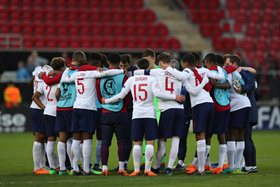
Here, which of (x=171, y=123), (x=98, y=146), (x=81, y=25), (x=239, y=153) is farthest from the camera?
(x=81, y=25)

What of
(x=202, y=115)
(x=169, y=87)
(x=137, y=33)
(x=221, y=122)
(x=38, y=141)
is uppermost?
(x=137, y=33)

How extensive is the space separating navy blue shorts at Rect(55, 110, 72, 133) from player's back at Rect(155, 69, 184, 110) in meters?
1.69

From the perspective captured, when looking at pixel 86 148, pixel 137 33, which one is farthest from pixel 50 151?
pixel 137 33

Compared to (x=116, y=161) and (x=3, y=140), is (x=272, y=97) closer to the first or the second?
(x=3, y=140)

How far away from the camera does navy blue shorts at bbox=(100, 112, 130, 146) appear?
652 inches

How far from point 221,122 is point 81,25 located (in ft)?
68.5

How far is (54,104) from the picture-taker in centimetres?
1739

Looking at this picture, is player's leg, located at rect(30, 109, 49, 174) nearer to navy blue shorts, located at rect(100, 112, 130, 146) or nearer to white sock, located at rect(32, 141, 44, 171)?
white sock, located at rect(32, 141, 44, 171)

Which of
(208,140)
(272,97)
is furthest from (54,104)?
(272,97)

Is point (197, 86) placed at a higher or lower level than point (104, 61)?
lower

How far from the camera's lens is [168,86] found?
16.5 m

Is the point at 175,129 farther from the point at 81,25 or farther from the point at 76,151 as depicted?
the point at 81,25

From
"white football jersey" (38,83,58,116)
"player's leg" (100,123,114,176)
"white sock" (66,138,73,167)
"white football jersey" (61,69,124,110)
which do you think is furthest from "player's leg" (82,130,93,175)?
"white football jersey" (38,83,58,116)

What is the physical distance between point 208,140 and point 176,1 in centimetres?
2350
